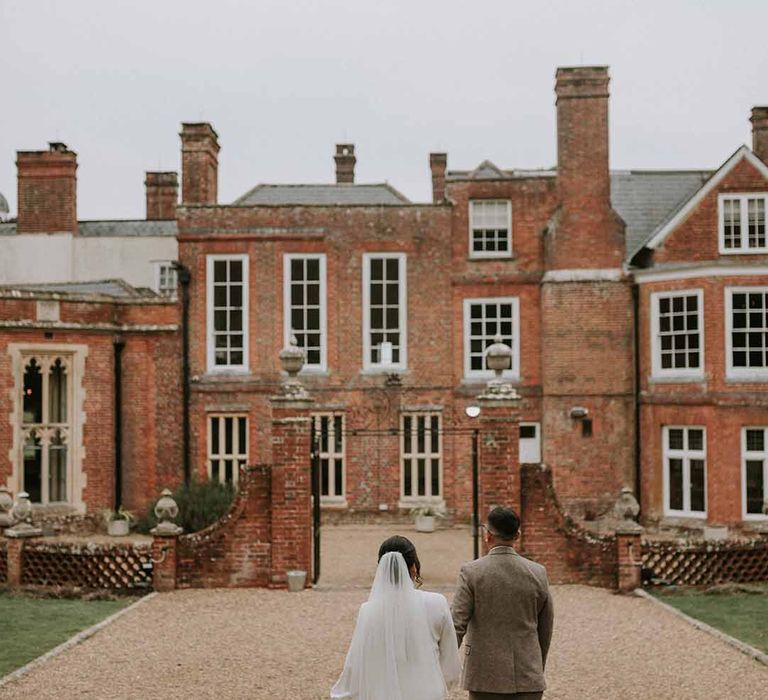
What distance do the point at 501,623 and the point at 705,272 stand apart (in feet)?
54.2

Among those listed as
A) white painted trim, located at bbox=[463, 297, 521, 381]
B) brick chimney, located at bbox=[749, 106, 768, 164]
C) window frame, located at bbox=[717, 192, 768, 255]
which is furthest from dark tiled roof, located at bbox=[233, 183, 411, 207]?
brick chimney, located at bbox=[749, 106, 768, 164]

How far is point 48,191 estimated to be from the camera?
30531 millimetres

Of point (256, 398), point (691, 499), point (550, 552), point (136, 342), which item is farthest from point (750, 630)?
point (136, 342)

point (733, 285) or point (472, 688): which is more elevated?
point (733, 285)

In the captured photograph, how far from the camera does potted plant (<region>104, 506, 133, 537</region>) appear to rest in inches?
858

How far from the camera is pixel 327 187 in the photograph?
93.0 ft

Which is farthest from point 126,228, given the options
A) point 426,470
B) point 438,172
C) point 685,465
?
point 685,465

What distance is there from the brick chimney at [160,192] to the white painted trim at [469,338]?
642 inches

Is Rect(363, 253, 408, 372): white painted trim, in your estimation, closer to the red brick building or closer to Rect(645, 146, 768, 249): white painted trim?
the red brick building

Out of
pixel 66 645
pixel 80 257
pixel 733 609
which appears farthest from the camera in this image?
pixel 80 257

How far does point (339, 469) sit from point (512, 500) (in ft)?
30.7

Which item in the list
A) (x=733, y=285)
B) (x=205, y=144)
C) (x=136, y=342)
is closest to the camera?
(x=733, y=285)

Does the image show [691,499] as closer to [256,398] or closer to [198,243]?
[256,398]

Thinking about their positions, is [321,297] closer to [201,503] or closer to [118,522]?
[201,503]
